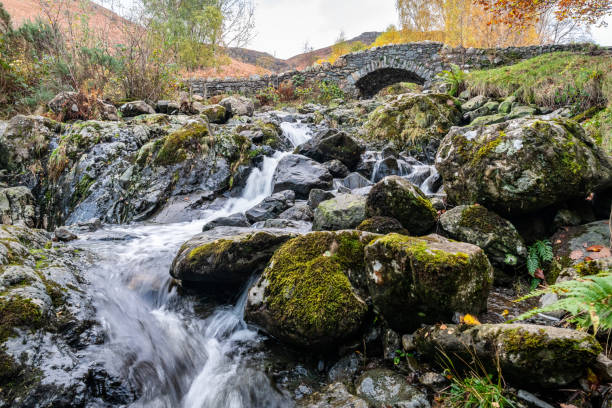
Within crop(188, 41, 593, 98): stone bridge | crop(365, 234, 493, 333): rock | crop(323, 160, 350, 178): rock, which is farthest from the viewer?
crop(188, 41, 593, 98): stone bridge

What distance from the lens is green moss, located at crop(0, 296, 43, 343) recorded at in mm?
2154

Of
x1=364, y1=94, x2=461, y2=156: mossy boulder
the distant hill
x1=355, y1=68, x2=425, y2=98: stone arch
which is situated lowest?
x1=364, y1=94, x2=461, y2=156: mossy boulder

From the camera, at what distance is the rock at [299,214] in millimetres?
5365

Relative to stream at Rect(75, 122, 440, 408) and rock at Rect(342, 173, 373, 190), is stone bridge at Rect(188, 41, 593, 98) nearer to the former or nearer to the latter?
rock at Rect(342, 173, 373, 190)

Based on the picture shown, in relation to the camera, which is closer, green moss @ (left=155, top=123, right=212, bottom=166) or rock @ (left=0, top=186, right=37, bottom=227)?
rock @ (left=0, top=186, right=37, bottom=227)

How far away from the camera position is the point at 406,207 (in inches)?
141

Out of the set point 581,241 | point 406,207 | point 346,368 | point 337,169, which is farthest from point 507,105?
point 346,368

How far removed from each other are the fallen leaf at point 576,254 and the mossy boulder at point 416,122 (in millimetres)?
6003

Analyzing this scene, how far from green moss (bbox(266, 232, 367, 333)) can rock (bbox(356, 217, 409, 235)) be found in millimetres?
340

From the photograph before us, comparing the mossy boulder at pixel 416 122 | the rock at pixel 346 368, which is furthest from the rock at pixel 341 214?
the mossy boulder at pixel 416 122

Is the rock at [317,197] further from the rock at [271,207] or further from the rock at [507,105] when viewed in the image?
the rock at [507,105]

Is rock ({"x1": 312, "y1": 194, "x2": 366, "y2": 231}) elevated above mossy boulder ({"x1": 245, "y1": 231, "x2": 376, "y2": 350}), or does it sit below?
above

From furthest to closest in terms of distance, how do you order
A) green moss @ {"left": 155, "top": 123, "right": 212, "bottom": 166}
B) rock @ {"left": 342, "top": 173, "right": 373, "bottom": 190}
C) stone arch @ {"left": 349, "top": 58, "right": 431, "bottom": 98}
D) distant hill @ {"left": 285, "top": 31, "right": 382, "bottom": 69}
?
1. distant hill @ {"left": 285, "top": 31, "right": 382, "bottom": 69}
2. stone arch @ {"left": 349, "top": 58, "right": 431, "bottom": 98}
3. green moss @ {"left": 155, "top": 123, "right": 212, "bottom": 166}
4. rock @ {"left": 342, "top": 173, "right": 373, "bottom": 190}

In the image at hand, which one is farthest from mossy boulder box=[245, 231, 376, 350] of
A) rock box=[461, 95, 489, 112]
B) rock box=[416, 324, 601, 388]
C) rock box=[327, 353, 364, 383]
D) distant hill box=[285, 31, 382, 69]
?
distant hill box=[285, 31, 382, 69]
